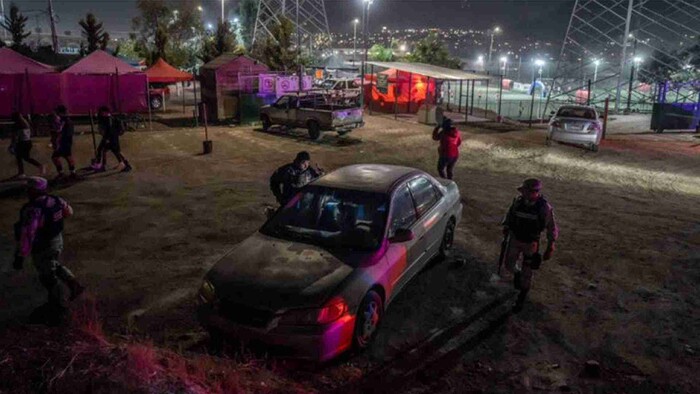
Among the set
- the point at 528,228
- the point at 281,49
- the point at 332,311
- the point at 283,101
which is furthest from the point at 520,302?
the point at 281,49

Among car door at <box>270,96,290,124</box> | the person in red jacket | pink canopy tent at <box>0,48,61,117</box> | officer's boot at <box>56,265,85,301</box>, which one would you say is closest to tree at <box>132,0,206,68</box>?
pink canopy tent at <box>0,48,61,117</box>

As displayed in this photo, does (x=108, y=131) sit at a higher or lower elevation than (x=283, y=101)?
lower

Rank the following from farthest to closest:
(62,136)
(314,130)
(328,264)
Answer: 1. (314,130)
2. (62,136)
3. (328,264)

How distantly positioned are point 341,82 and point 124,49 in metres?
46.8

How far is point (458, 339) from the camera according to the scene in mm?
5547

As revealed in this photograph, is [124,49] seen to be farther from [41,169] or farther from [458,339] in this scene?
[458,339]

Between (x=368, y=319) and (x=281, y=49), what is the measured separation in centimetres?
2984

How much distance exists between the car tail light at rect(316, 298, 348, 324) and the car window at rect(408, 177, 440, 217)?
83.4 inches

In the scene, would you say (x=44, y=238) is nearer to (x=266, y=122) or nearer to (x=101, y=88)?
(x=266, y=122)

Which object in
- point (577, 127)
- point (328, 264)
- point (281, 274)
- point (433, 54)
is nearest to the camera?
point (281, 274)

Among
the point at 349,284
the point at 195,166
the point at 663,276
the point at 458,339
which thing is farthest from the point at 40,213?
the point at 195,166

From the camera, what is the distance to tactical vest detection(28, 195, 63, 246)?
5605 millimetres

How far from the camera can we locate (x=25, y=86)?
20.0m

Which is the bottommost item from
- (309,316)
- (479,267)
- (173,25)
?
(479,267)
